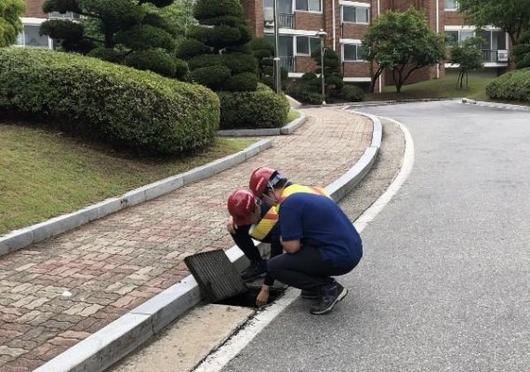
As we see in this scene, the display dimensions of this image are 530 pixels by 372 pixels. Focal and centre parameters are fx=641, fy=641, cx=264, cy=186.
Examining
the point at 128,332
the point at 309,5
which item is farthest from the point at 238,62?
the point at 309,5

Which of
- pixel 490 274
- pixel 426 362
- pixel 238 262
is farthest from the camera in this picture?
pixel 238 262

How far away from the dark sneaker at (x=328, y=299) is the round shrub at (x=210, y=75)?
1164 centimetres

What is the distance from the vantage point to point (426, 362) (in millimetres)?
3986

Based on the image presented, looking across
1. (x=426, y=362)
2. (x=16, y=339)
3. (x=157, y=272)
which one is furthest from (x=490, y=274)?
(x=16, y=339)

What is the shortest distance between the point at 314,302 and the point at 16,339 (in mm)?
2240

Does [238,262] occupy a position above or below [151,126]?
below

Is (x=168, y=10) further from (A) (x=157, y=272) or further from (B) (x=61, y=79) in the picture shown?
(A) (x=157, y=272)

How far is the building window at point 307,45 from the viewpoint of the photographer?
42.9m

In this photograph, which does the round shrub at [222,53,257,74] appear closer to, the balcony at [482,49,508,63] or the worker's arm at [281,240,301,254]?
the worker's arm at [281,240,301,254]

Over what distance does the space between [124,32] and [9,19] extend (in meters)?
6.66

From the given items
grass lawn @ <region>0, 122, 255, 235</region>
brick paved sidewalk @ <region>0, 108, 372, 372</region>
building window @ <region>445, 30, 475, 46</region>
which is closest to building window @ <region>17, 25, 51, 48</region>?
grass lawn @ <region>0, 122, 255, 235</region>

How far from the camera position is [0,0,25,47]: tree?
17172 mm

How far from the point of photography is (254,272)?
5898mm

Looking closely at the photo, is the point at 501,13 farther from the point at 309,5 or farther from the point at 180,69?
the point at 180,69
